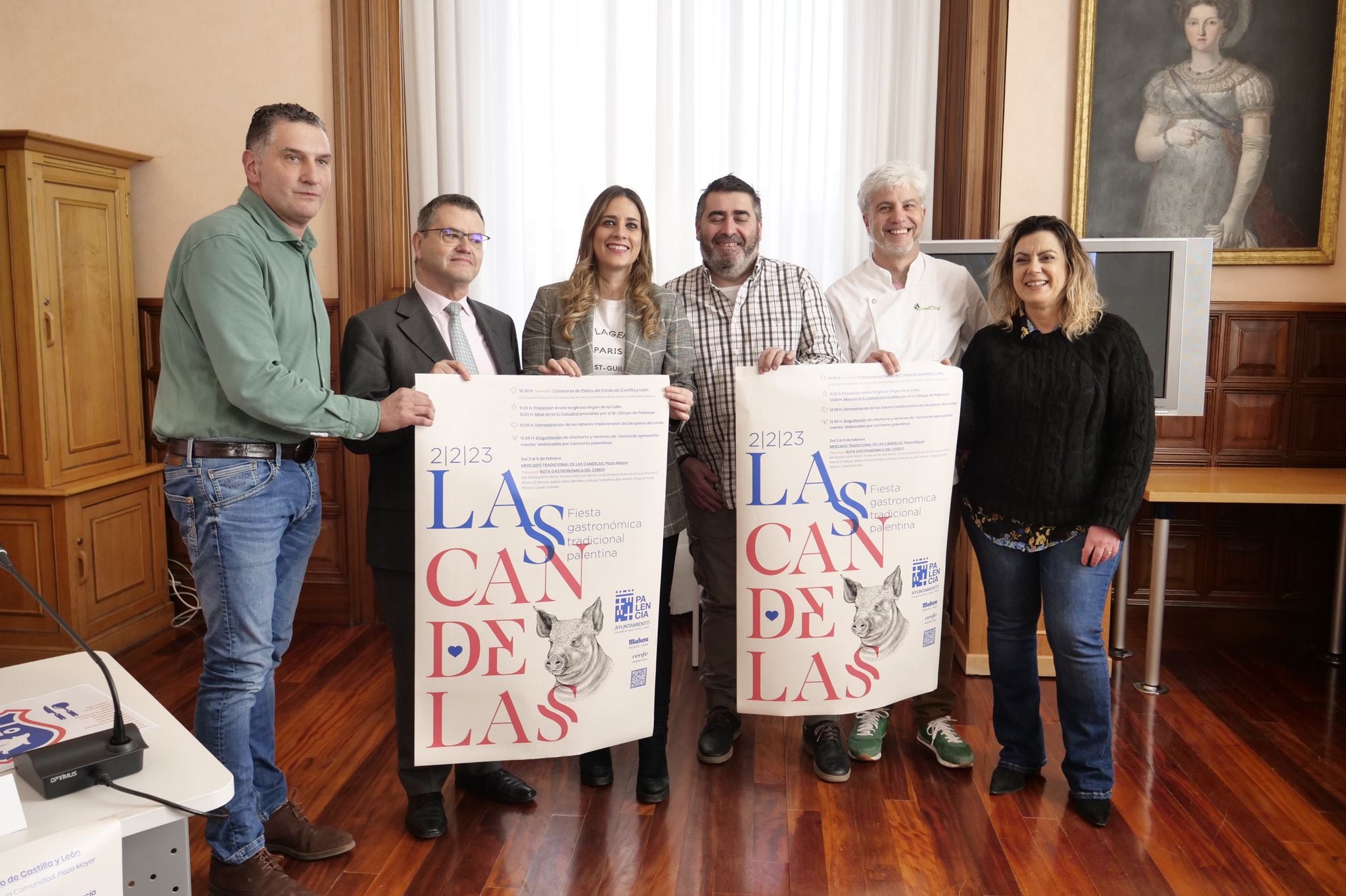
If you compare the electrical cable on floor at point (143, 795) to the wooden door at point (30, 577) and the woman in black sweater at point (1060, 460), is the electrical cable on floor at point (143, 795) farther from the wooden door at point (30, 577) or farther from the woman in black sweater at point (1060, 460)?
the wooden door at point (30, 577)

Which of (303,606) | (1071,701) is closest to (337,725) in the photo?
(303,606)

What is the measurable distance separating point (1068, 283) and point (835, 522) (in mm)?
787

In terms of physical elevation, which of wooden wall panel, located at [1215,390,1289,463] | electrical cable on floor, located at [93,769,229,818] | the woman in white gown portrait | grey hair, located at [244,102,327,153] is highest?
the woman in white gown portrait

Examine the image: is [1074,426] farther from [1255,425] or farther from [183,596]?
[183,596]

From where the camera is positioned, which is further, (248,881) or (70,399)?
(70,399)

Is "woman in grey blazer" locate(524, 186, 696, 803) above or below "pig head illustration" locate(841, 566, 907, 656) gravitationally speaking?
above

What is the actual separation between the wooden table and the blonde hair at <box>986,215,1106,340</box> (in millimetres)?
1140

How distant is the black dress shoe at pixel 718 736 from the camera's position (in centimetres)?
276

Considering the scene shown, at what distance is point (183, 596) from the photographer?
4.04m

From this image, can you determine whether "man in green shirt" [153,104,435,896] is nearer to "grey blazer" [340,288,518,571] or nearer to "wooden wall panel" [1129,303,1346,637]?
"grey blazer" [340,288,518,571]

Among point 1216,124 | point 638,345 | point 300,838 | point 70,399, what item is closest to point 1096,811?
point 638,345

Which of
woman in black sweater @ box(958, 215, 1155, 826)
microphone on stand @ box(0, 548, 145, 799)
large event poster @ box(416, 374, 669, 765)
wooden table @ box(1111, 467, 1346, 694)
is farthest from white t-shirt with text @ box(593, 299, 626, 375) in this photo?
wooden table @ box(1111, 467, 1346, 694)

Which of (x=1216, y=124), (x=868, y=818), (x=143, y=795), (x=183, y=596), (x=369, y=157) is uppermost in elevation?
(x=1216, y=124)

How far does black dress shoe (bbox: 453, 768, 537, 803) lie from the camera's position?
8.25 ft
